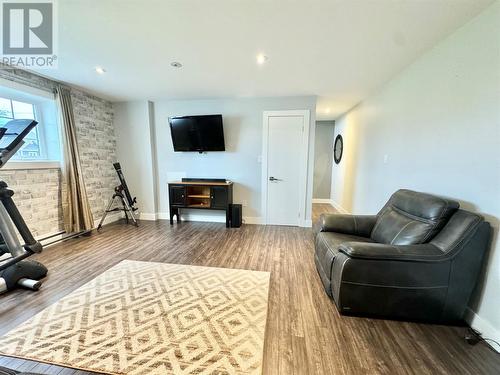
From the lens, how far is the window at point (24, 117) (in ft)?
9.12

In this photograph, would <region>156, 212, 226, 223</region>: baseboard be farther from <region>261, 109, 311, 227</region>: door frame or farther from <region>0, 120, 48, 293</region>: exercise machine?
<region>0, 120, 48, 293</region>: exercise machine

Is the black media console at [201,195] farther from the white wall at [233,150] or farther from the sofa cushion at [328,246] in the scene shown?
the sofa cushion at [328,246]

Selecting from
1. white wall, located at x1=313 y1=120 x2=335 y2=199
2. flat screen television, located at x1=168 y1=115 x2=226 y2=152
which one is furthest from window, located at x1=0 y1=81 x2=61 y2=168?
white wall, located at x1=313 y1=120 x2=335 y2=199

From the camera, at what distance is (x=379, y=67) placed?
8.56 feet

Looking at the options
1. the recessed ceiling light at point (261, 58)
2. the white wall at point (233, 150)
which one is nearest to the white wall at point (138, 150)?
the white wall at point (233, 150)

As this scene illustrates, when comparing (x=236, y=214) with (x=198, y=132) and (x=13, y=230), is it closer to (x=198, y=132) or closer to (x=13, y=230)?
(x=198, y=132)

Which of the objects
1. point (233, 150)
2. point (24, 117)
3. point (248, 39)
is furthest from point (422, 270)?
point (24, 117)

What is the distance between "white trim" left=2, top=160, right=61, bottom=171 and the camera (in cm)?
266

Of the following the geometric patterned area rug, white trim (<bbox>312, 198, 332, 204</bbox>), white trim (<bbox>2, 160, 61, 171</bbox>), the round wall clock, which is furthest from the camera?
white trim (<bbox>312, 198, 332, 204</bbox>)

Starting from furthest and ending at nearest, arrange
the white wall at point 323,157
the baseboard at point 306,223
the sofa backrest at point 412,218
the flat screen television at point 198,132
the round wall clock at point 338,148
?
the white wall at point 323,157 < the round wall clock at point 338,148 < the baseboard at point 306,223 < the flat screen television at point 198,132 < the sofa backrest at point 412,218

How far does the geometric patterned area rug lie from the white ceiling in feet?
7.92

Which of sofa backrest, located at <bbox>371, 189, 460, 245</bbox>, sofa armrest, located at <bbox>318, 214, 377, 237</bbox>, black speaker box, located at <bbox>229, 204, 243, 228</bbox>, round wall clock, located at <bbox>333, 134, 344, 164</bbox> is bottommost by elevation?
black speaker box, located at <bbox>229, 204, 243, 228</bbox>

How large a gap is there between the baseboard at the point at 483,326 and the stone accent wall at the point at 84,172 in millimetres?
4929

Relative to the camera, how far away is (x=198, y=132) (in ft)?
13.3
